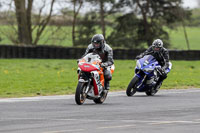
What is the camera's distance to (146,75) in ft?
51.8

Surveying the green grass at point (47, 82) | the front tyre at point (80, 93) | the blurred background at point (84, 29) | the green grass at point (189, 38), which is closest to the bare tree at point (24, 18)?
the blurred background at point (84, 29)

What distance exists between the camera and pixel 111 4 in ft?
162

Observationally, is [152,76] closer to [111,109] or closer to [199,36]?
[111,109]

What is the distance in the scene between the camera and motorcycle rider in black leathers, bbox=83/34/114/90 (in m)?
13.0

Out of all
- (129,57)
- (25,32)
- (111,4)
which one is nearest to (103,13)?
(111,4)

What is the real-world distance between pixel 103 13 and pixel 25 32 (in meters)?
8.93

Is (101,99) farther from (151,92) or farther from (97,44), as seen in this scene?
(151,92)

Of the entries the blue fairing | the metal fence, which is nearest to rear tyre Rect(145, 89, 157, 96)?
the blue fairing

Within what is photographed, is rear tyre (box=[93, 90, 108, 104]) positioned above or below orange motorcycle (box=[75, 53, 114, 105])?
below

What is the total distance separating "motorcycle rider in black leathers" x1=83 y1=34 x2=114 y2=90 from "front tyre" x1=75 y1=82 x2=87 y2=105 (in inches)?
29.4

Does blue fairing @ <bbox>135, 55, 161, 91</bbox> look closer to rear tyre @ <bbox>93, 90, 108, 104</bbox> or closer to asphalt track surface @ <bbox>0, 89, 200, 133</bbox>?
asphalt track surface @ <bbox>0, 89, 200, 133</bbox>

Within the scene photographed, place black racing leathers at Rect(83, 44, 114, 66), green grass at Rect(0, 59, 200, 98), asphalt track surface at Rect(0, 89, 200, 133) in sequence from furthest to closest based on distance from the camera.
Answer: green grass at Rect(0, 59, 200, 98) < black racing leathers at Rect(83, 44, 114, 66) < asphalt track surface at Rect(0, 89, 200, 133)

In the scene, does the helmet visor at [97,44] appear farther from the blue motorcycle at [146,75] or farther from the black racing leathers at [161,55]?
the black racing leathers at [161,55]

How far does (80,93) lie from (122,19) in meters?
36.6
